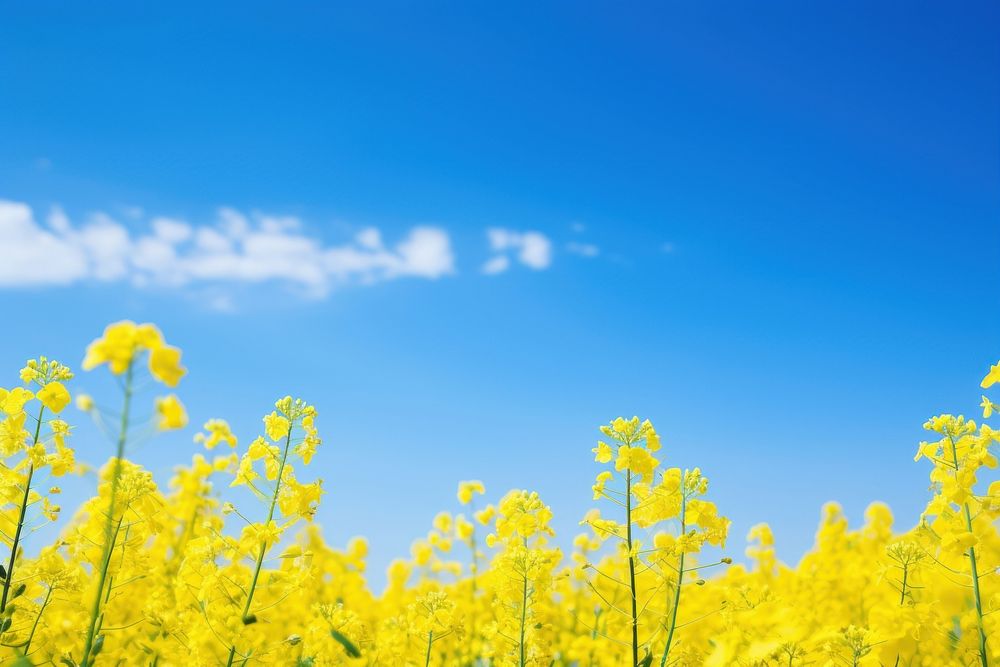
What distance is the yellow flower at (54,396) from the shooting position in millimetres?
4238

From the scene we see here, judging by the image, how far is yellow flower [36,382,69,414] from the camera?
167 inches

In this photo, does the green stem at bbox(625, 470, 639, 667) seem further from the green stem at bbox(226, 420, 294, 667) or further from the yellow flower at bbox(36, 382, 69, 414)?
the yellow flower at bbox(36, 382, 69, 414)

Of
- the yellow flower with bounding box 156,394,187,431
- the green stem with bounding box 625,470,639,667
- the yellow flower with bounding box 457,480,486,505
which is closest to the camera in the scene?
the yellow flower with bounding box 156,394,187,431

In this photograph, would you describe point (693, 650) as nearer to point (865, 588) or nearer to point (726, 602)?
point (726, 602)

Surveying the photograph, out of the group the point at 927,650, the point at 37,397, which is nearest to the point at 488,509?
the point at 927,650

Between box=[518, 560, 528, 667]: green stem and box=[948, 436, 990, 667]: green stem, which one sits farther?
box=[518, 560, 528, 667]: green stem

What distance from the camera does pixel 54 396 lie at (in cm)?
426

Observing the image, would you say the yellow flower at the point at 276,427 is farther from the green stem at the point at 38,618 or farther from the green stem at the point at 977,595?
the green stem at the point at 977,595

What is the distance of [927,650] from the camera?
500 centimetres

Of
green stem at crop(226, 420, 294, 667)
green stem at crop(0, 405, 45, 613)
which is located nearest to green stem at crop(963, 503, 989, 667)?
green stem at crop(226, 420, 294, 667)

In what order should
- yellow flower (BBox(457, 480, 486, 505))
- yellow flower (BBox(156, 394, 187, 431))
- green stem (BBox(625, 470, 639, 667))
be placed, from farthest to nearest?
yellow flower (BBox(457, 480, 486, 505)), green stem (BBox(625, 470, 639, 667)), yellow flower (BBox(156, 394, 187, 431))

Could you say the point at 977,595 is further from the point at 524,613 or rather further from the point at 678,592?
the point at 524,613

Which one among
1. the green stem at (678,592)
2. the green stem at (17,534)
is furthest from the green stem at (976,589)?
the green stem at (17,534)

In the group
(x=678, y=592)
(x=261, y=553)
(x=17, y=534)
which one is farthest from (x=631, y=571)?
(x=17, y=534)
